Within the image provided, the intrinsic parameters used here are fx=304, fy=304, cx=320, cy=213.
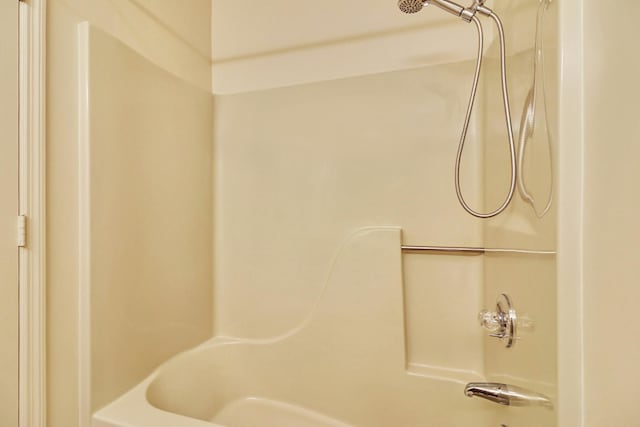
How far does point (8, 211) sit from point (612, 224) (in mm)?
1305

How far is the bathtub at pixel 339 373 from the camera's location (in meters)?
1.23

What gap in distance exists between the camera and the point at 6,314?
80 centimetres

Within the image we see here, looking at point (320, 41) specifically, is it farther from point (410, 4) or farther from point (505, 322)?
point (505, 322)

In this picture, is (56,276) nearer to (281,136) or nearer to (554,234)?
(281,136)

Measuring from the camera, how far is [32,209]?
0.84m

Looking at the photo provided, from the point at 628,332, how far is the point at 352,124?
1.19 meters

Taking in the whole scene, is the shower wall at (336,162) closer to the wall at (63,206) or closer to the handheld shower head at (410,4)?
the handheld shower head at (410,4)

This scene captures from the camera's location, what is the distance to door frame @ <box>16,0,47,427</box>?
82cm

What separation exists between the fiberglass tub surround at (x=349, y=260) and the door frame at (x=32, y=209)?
0.28 metres

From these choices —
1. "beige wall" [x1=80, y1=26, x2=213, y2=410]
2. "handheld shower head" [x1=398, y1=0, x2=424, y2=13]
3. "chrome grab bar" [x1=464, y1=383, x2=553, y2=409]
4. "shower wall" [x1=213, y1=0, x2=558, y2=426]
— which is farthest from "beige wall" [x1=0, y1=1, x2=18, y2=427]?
"chrome grab bar" [x1=464, y1=383, x2=553, y2=409]

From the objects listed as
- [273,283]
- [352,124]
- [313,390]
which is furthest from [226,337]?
[352,124]

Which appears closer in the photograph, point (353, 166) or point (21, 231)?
point (21, 231)

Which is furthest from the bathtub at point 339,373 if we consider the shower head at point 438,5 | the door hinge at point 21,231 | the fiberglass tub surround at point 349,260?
the shower head at point 438,5

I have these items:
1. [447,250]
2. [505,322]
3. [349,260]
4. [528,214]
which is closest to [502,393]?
[505,322]
